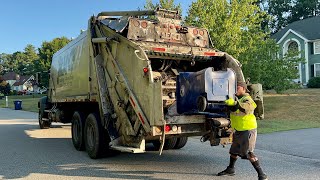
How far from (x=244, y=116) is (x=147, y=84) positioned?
165 cm

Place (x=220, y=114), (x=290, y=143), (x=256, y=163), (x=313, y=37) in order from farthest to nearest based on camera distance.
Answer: (x=313, y=37)
(x=290, y=143)
(x=220, y=114)
(x=256, y=163)

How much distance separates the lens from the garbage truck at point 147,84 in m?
6.30

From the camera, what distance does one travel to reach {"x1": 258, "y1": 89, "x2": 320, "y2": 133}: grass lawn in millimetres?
13539

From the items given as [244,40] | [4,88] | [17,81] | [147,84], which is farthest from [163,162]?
[17,81]

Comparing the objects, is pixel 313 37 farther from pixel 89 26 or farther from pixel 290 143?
pixel 89 26

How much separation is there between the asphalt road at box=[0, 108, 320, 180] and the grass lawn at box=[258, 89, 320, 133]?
102 inches

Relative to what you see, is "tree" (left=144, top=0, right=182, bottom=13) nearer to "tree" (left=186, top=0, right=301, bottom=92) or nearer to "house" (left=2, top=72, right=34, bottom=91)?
"tree" (left=186, top=0, right=301, bottom=92)

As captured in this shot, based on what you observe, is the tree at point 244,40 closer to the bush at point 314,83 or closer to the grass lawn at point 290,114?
the grass lawn at point 290,114

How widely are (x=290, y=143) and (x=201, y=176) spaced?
435 centimetres

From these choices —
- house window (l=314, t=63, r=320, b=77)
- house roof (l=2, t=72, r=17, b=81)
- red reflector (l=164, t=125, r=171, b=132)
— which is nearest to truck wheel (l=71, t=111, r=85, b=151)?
red reflector (l=164, t=125, r=171, b=132)

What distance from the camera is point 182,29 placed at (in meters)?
7.86

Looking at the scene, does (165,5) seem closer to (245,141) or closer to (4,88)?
(245,141)

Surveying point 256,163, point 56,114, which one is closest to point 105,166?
point 256,163

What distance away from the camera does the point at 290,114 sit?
1719 cm
